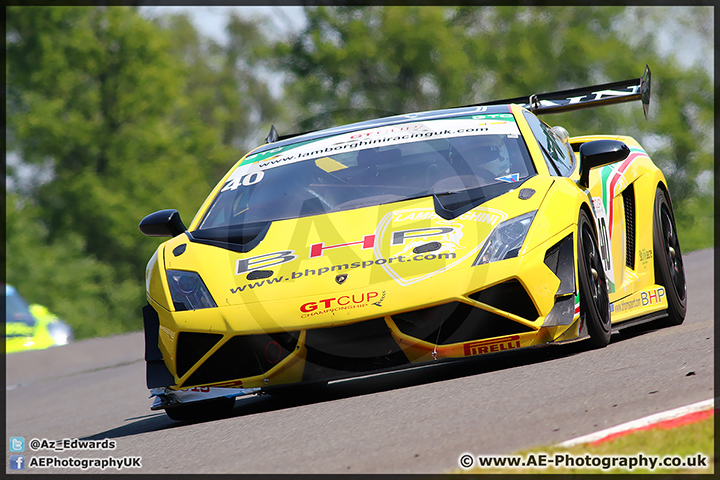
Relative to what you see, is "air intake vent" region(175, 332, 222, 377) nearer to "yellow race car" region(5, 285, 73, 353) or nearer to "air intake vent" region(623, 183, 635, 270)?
"air intake vent" region(623, 183, 635, 270)

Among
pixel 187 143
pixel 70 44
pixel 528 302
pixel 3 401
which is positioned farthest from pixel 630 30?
pixel 528 302

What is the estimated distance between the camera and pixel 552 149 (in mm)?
6047

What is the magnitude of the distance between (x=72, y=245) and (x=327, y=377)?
111ft

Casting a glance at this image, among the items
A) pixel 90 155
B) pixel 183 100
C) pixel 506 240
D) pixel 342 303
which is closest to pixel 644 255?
pixel 506 240

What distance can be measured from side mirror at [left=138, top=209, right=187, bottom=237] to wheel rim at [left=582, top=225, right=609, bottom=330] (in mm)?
2293

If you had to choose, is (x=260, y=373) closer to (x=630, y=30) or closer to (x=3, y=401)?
(x=3, y=401)

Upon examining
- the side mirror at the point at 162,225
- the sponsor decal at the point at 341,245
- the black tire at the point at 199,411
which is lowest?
the black tire at the point at 199,411

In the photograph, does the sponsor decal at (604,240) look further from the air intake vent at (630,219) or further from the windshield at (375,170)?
the windshield at (375,170)

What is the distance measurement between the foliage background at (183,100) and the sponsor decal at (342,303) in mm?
31908

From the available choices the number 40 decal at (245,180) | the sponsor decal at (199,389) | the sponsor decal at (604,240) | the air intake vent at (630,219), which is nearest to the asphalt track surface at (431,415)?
the sponsor decal at (199,389)

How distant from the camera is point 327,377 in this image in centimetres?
467

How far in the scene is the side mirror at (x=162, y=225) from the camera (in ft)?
18.9

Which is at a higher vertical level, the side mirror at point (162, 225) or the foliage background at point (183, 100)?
the foliage background at point (183, 100)

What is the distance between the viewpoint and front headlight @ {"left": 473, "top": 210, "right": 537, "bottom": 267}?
4648 millimetres
